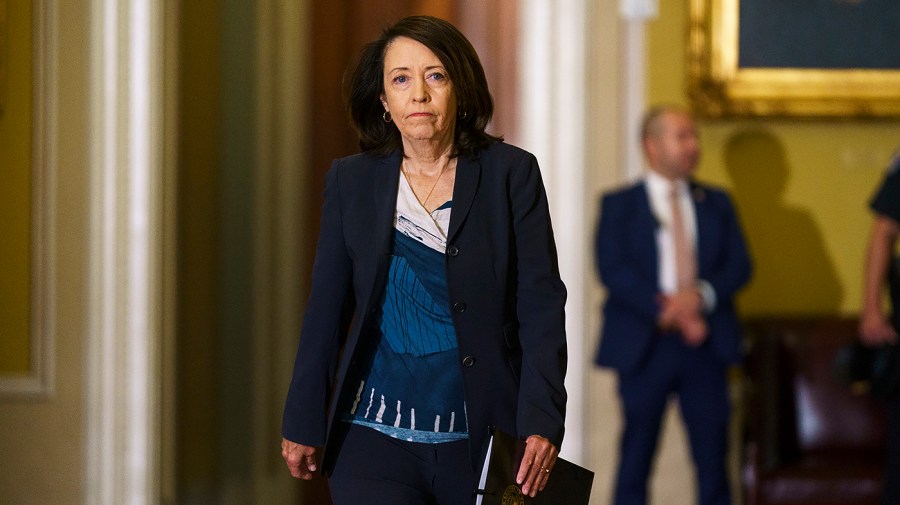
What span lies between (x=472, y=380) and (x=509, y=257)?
23 centimetres

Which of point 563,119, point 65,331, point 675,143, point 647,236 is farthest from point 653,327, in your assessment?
point 65,331

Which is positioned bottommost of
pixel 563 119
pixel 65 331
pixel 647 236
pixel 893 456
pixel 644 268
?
pixel 893 456

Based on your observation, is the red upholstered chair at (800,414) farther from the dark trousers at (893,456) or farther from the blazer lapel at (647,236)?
the dark trousers at (893,456)

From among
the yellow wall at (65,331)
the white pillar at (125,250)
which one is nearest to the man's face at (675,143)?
the white pillar at (125,250)

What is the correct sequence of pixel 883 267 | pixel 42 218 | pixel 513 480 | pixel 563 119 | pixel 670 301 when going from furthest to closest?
pixel 563 119, pixel 42 218, pixel 670 301, pixel 883 267, pixel 513 480

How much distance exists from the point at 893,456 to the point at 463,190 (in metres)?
1.92

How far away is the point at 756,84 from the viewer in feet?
18.0

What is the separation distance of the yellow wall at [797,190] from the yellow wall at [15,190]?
2.77m

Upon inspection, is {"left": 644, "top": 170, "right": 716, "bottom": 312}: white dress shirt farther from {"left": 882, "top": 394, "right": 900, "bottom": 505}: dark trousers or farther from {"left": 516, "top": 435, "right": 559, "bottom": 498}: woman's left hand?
{"left": 516, "top": 435, "right": 559, "bottom": 498}: woman's left hand

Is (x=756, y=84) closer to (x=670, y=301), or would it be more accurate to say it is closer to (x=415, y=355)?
(x=670, y=301)

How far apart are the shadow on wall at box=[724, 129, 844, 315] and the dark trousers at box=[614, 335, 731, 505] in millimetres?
961

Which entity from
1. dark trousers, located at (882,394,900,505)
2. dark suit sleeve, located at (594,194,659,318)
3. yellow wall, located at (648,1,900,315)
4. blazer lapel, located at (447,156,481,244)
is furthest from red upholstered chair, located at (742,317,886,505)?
blazer lapel, located at (447,156,481,244)

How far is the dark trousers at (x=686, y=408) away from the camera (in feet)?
15.3

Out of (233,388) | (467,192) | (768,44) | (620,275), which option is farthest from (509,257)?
(768,44)
